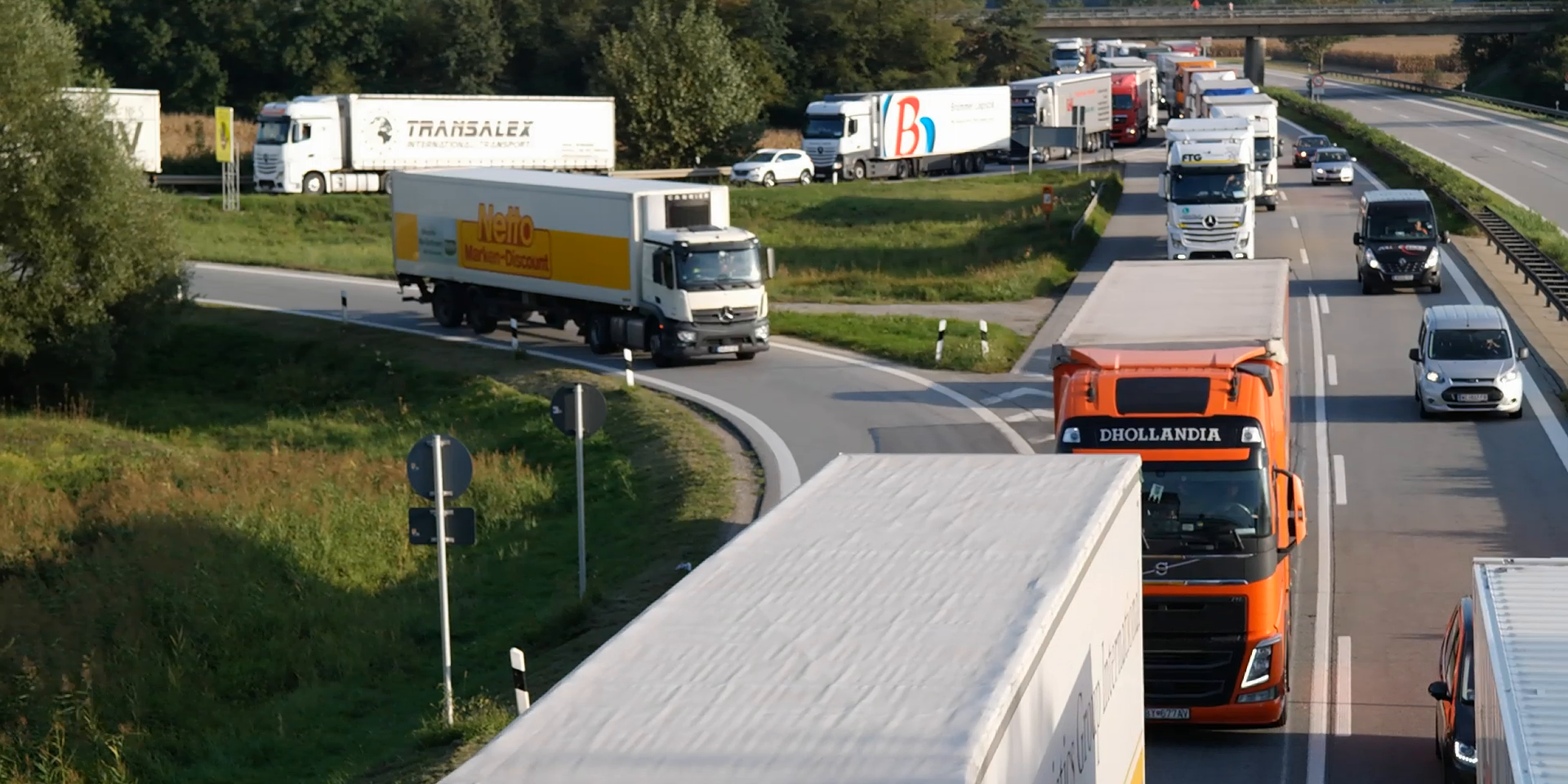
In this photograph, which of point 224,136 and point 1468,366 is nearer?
point 1468,366

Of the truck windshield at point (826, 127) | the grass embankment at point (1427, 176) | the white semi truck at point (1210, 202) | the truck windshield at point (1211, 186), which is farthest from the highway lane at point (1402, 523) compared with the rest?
the truck windshield at point (826, 127)

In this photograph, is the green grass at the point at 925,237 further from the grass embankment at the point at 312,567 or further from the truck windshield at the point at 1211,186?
the grass embankment at the point at 312,567

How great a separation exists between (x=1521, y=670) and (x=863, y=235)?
50.4 meters

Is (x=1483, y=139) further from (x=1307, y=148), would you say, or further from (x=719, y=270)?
(x=719, y=270)

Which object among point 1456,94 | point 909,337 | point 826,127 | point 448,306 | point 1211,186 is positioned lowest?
point 909,337

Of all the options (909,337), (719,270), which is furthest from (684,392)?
(909,337)

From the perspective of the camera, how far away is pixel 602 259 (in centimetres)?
3412

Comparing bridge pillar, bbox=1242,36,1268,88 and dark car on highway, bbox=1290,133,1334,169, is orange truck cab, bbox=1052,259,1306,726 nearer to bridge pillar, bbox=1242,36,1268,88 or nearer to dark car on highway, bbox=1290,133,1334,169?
dark car on highway, bbox=1290,133,1334,169

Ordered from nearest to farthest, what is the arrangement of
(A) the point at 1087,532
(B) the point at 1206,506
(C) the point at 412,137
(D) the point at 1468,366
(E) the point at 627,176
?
(A) the point at 1087,532 → (B) the point at 1206,506 → (D) the point at 1468,366 → (C) the point at 412,137 → (E) the point at 627,176

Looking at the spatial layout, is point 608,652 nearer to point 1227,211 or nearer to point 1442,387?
point 1442,387

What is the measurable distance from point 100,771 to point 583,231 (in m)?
19.7

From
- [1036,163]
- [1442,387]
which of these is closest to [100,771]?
[1442,387]

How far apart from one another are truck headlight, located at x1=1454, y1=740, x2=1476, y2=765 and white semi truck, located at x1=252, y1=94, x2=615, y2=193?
52.4 meters

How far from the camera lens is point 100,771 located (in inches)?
637
